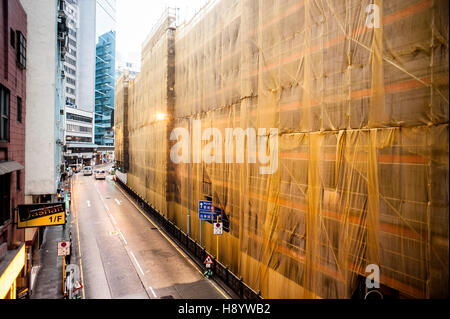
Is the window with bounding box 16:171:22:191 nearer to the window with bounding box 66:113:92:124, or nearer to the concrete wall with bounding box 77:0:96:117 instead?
the window with bounding box 66:113:92:124

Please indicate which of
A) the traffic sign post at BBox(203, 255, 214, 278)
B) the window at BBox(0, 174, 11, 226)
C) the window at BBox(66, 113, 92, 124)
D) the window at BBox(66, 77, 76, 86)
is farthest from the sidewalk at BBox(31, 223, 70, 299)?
the window at BBox(66, 77, 76, 86)

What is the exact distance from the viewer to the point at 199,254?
18953 mm

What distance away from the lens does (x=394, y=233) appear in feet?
23.7

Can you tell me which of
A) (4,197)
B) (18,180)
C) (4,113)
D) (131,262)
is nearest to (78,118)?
(131,262)

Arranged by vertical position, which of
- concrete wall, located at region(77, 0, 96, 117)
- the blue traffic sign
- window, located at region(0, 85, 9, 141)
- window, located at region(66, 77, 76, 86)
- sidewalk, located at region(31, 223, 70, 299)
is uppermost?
concrete wall, located at region(77, 0, 96, 117)

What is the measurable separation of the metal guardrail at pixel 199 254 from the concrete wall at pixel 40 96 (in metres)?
9.80

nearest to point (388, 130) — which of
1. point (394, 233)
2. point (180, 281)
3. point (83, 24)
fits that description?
point (394, 233)

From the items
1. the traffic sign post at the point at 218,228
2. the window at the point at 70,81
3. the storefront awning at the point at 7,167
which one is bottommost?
the traffic sign post at the point at 218,228

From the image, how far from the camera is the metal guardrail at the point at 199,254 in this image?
44.5 ft

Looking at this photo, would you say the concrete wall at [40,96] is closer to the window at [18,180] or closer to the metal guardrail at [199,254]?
the window at [18,180]

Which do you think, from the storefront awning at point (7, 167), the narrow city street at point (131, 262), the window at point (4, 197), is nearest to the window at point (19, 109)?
the storefront awning at point (7, 167)

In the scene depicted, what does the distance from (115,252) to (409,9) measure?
2110cm

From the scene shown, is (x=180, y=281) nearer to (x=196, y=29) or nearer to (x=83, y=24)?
(x=196, y=29)

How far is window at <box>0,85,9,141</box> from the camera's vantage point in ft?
34.7
